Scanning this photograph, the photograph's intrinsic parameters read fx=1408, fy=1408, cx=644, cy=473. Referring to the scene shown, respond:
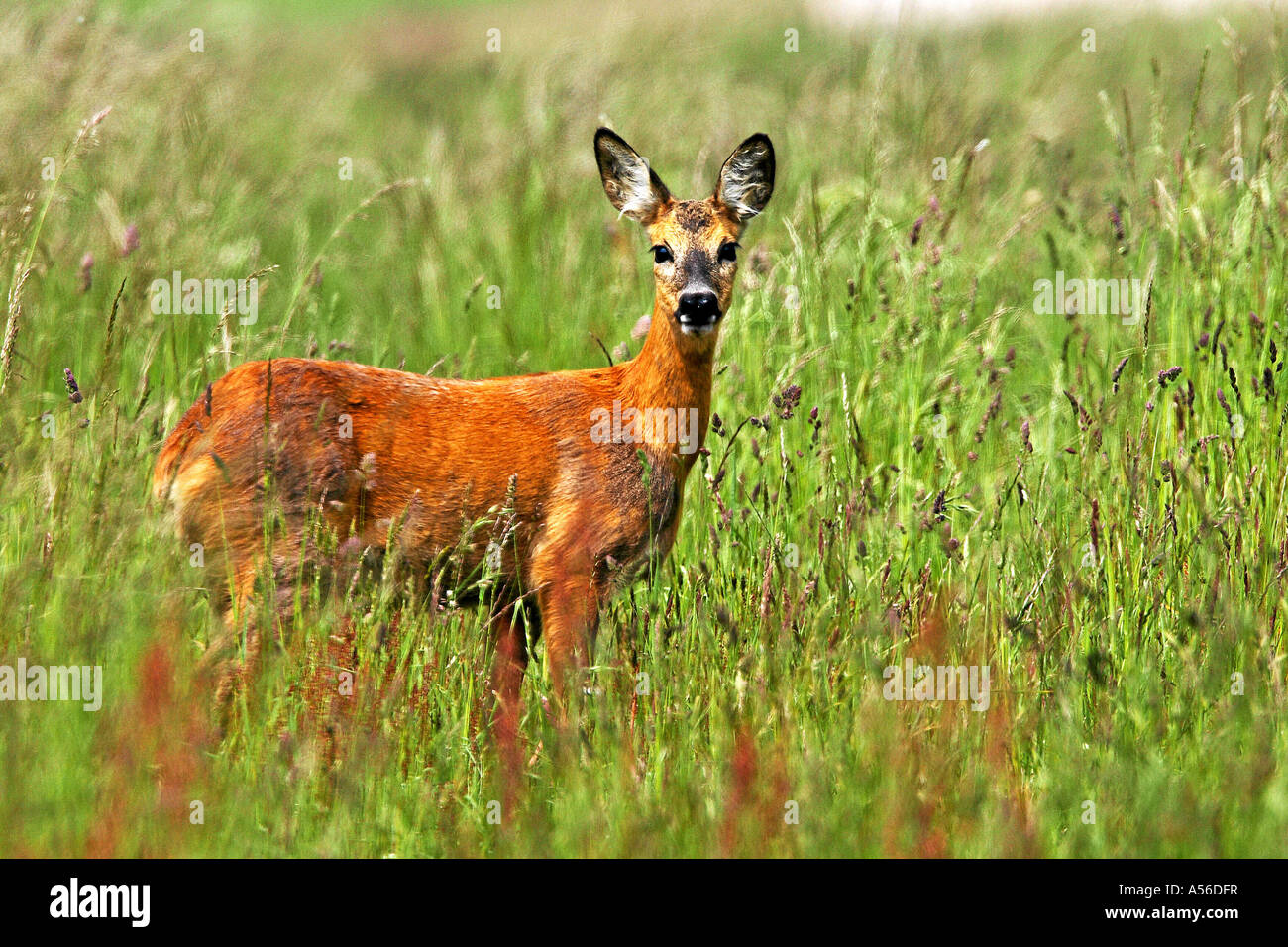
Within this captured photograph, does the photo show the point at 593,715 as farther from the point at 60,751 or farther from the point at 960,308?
the point at 960,308

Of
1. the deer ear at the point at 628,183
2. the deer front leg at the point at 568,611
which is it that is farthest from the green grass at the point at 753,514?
the deer ear at the point at 628,183

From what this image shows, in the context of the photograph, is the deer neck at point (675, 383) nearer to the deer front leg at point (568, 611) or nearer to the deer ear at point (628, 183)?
the deer ear at point (628, 183)

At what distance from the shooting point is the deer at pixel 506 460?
171 inches

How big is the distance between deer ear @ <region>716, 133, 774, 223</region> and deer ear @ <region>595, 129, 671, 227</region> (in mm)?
232

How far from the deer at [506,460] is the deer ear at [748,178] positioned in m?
0.01

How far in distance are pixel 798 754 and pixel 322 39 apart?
18.6 metres

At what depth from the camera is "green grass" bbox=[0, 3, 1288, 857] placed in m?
3.21

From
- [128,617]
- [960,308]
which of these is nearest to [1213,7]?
[960,308]

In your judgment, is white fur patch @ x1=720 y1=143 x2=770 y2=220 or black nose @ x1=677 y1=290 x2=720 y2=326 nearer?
black nose @ x1=677 y1=290 x2=720 y2=326

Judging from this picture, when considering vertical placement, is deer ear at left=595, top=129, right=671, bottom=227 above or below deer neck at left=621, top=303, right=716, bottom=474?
above

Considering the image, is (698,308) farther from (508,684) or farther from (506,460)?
(508,684)

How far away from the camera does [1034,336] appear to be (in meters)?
6.83

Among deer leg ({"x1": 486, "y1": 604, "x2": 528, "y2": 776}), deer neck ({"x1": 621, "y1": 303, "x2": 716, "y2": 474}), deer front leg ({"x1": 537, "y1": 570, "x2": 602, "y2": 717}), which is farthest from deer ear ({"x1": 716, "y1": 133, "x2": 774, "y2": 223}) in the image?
deer leg ({"x1": 486, "y1": 604, "x2": 528, "y2": 776})

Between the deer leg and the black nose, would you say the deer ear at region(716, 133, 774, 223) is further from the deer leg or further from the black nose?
the deer leg
